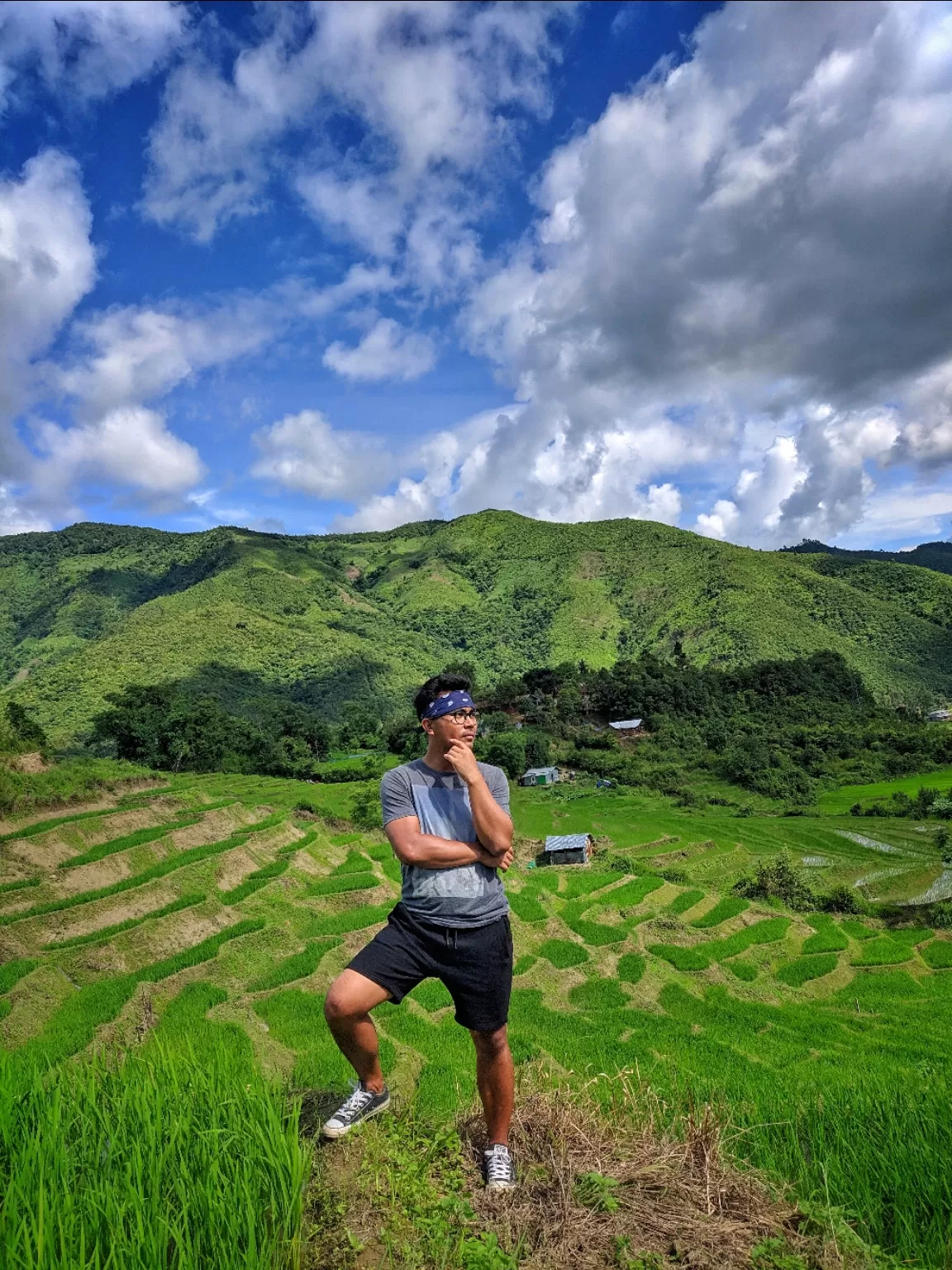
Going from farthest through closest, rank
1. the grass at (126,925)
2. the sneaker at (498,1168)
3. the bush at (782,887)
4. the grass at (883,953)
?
the bush at (782,887), the grass at (883,953), the grass at (126,925), the sneaker at (498,1168)

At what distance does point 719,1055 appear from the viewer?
36.7 ft

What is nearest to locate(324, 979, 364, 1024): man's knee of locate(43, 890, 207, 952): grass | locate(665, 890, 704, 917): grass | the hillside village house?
locate(43, 890, 207, 952): grass

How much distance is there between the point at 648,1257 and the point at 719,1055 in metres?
10.7

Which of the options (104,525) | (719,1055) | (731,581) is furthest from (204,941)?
(104,525)

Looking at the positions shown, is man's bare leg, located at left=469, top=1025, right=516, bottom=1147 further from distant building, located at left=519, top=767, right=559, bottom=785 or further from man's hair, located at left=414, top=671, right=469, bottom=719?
distant building, located at left=519, top=767, right=559, bottom=785

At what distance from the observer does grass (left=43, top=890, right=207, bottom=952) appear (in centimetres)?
1228

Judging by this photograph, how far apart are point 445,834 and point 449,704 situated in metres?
0.63

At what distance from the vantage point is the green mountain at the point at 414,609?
327 feet

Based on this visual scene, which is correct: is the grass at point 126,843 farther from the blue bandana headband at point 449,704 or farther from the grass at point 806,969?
the grass at point 806,969

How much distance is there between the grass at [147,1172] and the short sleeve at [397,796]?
1.21 m

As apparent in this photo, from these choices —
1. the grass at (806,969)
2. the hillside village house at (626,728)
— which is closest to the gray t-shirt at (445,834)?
the grass at (806,969)

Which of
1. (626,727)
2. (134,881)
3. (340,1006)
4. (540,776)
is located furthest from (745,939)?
(626,727)

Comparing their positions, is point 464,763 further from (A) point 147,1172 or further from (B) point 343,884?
(B) point 343,884

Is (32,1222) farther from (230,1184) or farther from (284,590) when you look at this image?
(284,590)
